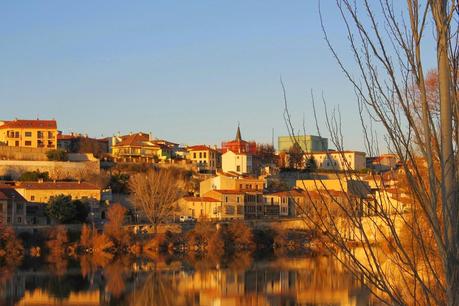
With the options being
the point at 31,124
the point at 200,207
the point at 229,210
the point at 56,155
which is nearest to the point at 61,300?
the point at 200,207

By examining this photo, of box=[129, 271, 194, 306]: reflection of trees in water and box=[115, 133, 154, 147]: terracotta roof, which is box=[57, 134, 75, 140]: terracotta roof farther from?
box=[129, 271, 194, 306]: reflection of trees in water

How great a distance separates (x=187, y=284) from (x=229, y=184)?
30.1m

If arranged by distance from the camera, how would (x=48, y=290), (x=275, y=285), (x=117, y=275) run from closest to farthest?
(x=48, y=290) → (x=275, y=285) → (x=117, y=275)

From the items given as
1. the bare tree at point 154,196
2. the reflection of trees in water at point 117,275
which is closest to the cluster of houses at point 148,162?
the bare tree at point 154,196

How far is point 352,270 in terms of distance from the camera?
3.92 meters

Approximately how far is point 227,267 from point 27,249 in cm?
1450

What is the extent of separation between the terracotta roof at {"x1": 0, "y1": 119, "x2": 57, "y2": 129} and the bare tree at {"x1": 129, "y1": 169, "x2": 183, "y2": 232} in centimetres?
1616

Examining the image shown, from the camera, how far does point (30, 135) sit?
6388 centimetres

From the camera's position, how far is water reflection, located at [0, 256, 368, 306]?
24.4m

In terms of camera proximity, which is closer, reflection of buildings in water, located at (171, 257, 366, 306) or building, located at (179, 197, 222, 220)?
reflection of buildings in water, located at (171, 257, 366, 306)

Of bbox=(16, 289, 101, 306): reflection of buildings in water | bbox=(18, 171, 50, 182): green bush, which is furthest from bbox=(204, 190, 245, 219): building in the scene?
bbox=(16, 289, 101, 306): reflection of buildings in water

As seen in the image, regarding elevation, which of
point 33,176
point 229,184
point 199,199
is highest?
point 33,176

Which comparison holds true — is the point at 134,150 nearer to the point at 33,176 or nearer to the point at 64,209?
the point at 33,176

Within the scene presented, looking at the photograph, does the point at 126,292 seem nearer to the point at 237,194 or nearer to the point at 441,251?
the point at 441,251
